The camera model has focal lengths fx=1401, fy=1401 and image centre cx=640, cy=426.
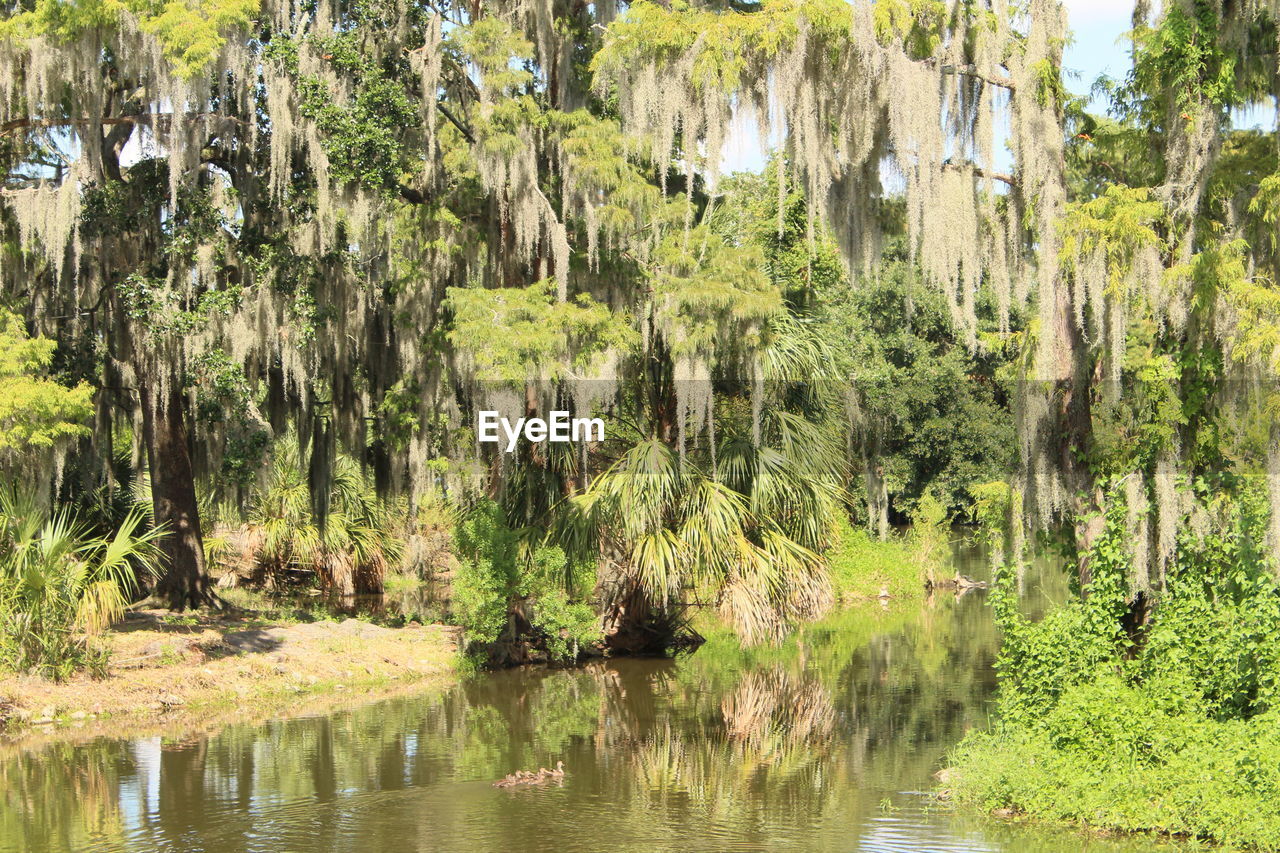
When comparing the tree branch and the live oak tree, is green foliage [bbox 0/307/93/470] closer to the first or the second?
the live oak tree

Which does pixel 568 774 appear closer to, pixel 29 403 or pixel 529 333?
pixel 529 333

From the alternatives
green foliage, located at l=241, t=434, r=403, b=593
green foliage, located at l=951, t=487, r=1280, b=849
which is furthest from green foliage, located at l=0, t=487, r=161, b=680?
green foliage, located at l=951, t=487, r=1280, b=849

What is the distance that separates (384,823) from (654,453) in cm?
740

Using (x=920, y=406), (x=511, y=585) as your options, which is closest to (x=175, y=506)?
(x=511, y=585)

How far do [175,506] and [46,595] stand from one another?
5.14 m

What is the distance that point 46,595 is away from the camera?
14961 millimetres

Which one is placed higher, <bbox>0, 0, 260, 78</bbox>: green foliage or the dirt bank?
<bbox>0, 0, 260, 78</bbox>: green foliage

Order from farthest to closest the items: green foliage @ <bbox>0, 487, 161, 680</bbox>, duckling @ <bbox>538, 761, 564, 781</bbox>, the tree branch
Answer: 1. the tree branch
2. green foliage @ <bbox>0, 487, 161, 680</bbox>
3. duckling @ <bbox>538, 761, 564, 781</bbox>

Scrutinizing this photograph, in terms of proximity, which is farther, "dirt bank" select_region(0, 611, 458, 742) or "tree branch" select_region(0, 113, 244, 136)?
"tree branch" select_region(0, 113, 244, 136)

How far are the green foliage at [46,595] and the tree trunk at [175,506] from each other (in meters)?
4.02

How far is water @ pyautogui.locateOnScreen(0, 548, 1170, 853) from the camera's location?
1050cm

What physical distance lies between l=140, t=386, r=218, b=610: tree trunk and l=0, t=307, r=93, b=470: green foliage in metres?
3.51

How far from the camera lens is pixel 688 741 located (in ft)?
46.6

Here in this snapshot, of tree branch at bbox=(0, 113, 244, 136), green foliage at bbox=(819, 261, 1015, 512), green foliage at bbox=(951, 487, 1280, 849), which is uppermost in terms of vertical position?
tree branch at bbox=(0, 113, 244, 136)
